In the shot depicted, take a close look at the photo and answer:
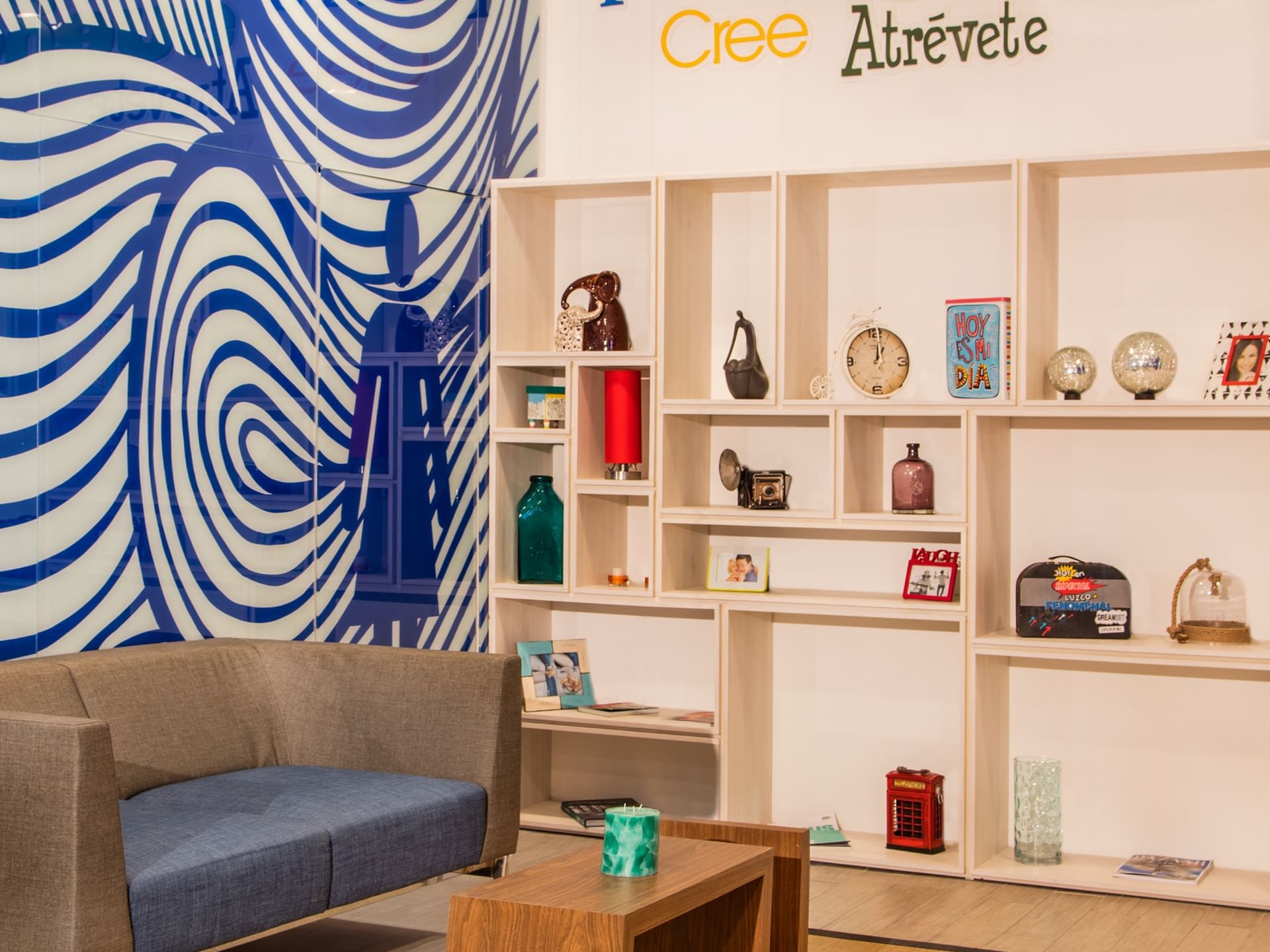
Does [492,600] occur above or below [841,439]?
below

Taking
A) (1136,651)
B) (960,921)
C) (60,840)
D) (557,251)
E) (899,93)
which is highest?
(899,93)

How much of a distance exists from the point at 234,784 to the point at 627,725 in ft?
5.11

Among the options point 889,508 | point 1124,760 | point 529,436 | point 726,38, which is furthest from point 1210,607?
point 726,38

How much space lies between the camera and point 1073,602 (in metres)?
4.37

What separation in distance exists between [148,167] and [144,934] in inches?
79.0

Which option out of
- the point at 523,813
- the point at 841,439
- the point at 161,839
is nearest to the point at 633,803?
the point at 523,813

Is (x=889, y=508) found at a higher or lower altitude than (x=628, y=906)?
higher

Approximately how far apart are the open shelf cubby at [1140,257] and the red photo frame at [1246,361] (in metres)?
0.12

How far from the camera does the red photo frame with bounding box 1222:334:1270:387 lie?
4230mm

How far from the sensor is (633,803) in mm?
4973

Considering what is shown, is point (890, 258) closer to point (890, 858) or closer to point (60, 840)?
point (890, 858)

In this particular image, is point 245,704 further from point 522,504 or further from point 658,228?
point 658,228

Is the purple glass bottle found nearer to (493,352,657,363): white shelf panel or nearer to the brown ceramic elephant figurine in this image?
(493,352,657,363): white shelf panel

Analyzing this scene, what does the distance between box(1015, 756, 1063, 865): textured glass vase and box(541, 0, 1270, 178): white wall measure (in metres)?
1.85
